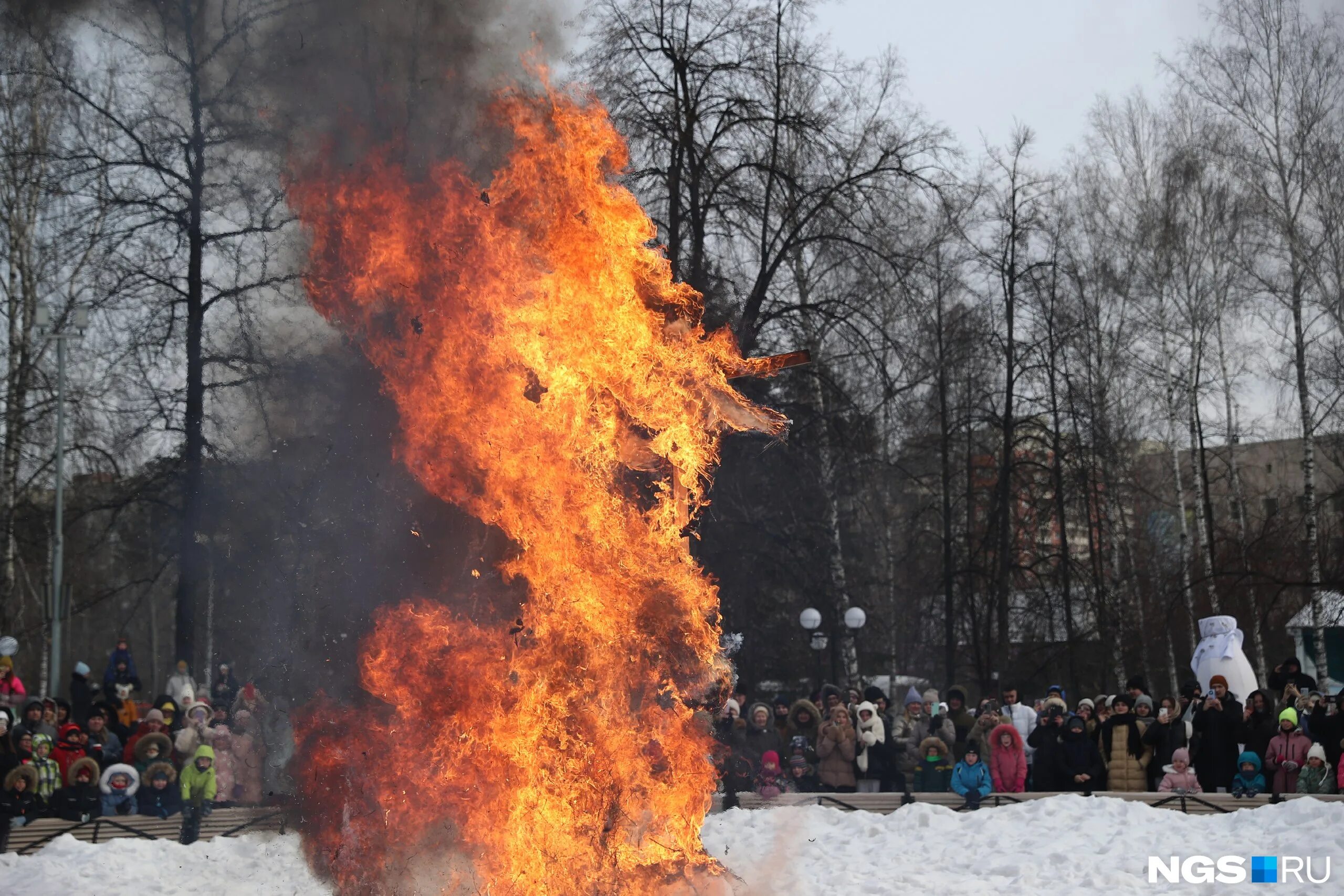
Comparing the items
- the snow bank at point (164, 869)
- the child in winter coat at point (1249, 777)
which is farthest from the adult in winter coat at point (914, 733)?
the snow bank at point (164, 869)

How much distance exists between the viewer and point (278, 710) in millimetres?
10727

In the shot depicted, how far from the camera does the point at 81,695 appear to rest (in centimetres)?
1499

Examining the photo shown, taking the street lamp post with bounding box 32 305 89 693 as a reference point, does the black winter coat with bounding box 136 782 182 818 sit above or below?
below

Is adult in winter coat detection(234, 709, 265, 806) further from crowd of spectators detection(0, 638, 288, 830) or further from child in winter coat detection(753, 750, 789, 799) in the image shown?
child in winter coat detection(753, 750, 789, 799)

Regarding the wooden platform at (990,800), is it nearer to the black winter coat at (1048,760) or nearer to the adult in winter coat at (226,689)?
the black winter coat at (1048,760)

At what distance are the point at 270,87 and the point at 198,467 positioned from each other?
4.22 m

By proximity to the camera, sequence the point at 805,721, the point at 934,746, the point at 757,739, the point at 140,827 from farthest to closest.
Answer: the point at 805,721 → the point at 934,746 → the point at 757,739 → the point at 140,827

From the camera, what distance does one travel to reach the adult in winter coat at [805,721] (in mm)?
13891

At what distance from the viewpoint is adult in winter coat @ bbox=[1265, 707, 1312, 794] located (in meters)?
11.8

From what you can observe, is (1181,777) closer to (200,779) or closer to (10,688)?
(200,779)

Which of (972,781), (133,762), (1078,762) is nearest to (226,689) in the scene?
(133,762)

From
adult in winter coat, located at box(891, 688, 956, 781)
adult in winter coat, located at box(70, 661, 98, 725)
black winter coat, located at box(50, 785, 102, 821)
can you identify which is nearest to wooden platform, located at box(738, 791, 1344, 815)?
adult in winter coat, located at box(891, 688, 956, 781)

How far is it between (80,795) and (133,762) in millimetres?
676

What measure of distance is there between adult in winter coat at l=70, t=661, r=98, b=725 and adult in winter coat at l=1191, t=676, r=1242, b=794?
10.7 meters
